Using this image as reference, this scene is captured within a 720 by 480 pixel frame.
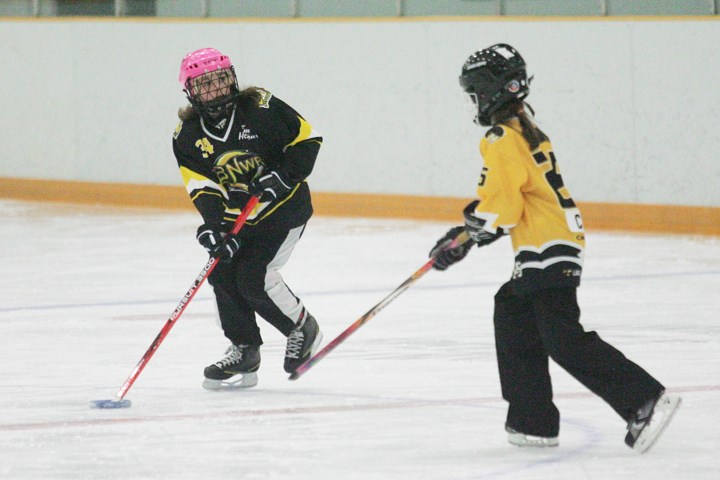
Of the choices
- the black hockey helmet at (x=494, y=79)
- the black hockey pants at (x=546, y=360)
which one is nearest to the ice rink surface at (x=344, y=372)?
the black hockey pants at (x=546, y=360)

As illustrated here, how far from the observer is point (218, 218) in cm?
514

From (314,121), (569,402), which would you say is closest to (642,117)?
(314,121)

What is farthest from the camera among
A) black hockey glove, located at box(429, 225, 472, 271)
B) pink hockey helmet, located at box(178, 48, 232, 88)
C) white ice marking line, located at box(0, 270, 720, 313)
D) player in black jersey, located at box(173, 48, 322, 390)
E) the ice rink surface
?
white ice marking line, located at box(0, 270, 720, 313)

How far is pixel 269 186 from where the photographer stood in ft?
16.6

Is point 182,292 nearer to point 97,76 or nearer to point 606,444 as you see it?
point 606,444

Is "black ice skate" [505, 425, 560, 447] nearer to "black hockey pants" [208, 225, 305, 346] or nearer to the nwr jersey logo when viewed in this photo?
"black hockey pants" [208, 225, 305, 346]

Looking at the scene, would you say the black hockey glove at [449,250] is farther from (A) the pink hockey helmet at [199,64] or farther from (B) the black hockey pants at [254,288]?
(A) the pink hockey helmet at [199,64]

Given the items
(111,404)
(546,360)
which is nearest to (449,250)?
(546,360)

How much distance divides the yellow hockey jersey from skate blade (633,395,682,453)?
38 cm

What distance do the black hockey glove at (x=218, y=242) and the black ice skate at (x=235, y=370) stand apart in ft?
1.10

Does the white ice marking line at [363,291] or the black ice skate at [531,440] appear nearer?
the black ice skate at [531,440]

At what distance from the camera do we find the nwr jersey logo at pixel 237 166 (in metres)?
5.13

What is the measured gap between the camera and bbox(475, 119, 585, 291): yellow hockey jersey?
398cm

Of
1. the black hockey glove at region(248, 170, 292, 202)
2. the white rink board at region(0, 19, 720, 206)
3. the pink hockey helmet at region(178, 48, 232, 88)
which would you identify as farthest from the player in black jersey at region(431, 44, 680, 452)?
the white rink board at region(0, 19, 720, 206)
